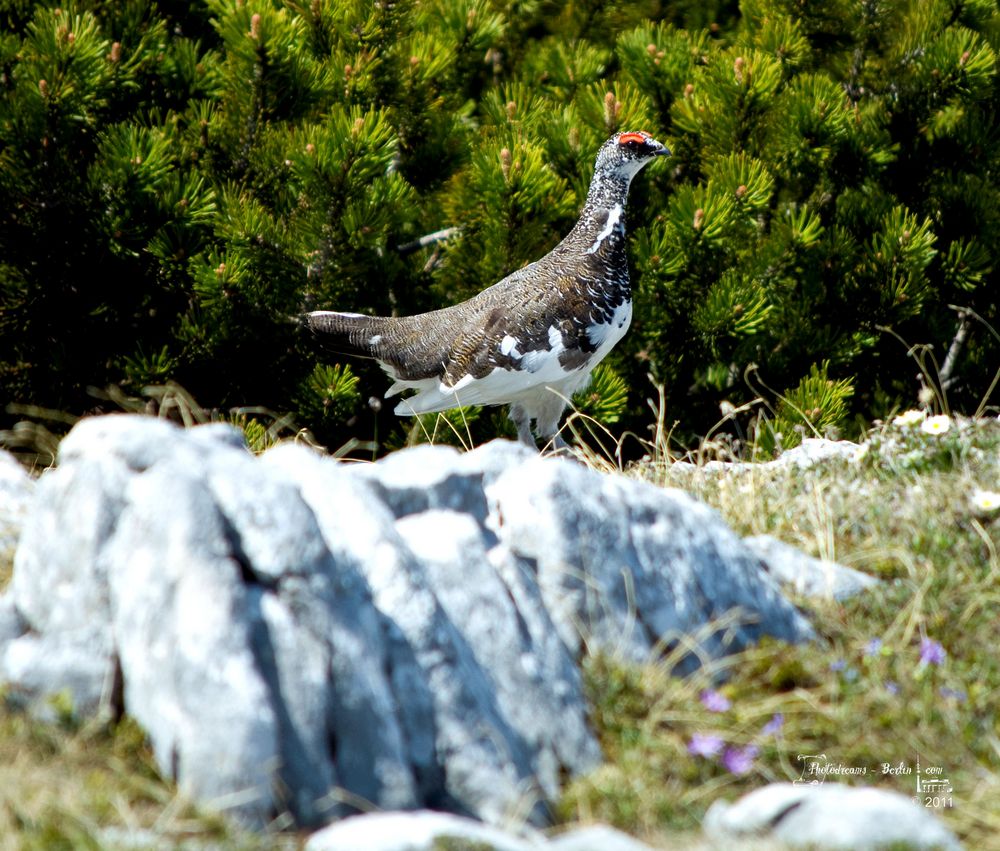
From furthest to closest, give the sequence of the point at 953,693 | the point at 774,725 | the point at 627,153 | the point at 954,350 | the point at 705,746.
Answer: the point at 954,350, the point at 627,153, the point at 953,693, the point at 774,725, the point at 705,746

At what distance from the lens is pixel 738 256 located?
540 centimetres

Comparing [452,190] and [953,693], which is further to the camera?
[452,190]

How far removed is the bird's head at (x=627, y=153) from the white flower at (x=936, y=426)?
1750mm

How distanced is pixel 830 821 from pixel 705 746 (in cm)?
32

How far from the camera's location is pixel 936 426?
3.69 metres

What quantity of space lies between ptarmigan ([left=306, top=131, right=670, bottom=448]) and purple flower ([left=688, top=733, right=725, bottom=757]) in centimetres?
231

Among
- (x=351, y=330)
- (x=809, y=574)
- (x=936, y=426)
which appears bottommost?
(x=351, y=330)

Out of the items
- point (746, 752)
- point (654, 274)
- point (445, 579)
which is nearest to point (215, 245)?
point (654, 274)

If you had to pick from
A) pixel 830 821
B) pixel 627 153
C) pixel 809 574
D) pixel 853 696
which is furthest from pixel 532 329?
pixel 830 821

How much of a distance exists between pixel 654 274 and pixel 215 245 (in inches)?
71.3

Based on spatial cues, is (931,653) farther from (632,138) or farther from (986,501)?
(632,138)

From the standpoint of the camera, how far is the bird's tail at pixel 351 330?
4.81 meters

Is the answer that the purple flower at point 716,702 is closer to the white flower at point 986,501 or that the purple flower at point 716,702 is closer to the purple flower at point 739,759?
the purple flower at point 739,759

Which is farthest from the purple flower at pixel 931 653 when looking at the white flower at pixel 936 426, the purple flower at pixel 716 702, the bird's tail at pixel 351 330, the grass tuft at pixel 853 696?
the bird's tail at pixel 351 330
